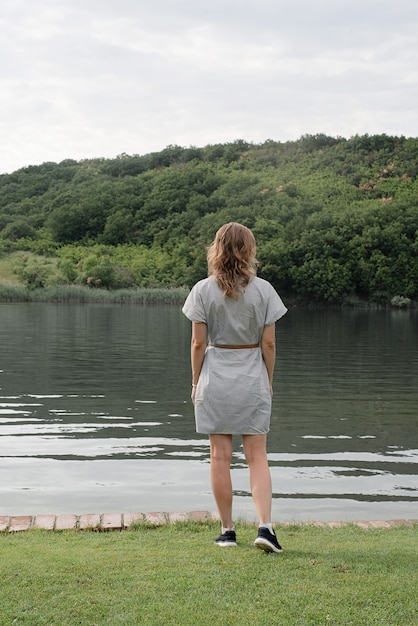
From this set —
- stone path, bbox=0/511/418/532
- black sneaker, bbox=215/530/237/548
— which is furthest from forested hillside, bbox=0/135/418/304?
black sneaker, bbox=215/530/237/548

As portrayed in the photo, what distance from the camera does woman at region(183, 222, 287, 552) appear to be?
5.13 metres

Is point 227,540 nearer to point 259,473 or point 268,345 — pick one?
point 259,473

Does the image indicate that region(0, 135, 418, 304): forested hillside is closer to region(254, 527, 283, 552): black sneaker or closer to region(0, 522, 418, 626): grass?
region(0, 522, 418, 626): grass

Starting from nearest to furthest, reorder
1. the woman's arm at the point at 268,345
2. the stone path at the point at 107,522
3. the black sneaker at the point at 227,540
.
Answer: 1. the black sneaker at the point at 227,540
2. the woman's arm at the point at 268,345
3. the stone path at the point at 107,522

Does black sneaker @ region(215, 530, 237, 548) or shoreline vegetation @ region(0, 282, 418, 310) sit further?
shoreline vegetation @ region(0, 282, 418, 310)

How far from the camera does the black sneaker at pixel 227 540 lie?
5.03m

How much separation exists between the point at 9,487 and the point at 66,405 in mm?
6093

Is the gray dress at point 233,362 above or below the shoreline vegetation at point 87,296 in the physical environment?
above

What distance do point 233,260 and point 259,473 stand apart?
1460 mm

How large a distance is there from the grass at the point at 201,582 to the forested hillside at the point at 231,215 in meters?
74.7

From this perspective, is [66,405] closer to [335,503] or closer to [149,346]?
[335,503]

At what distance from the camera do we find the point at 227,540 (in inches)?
200

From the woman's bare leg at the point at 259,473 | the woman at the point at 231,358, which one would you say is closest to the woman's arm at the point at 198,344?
the woman at the point at 231,358

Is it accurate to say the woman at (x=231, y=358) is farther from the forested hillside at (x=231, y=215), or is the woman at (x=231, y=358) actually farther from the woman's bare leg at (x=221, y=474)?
the forested hillside at (x=231, y=215)
